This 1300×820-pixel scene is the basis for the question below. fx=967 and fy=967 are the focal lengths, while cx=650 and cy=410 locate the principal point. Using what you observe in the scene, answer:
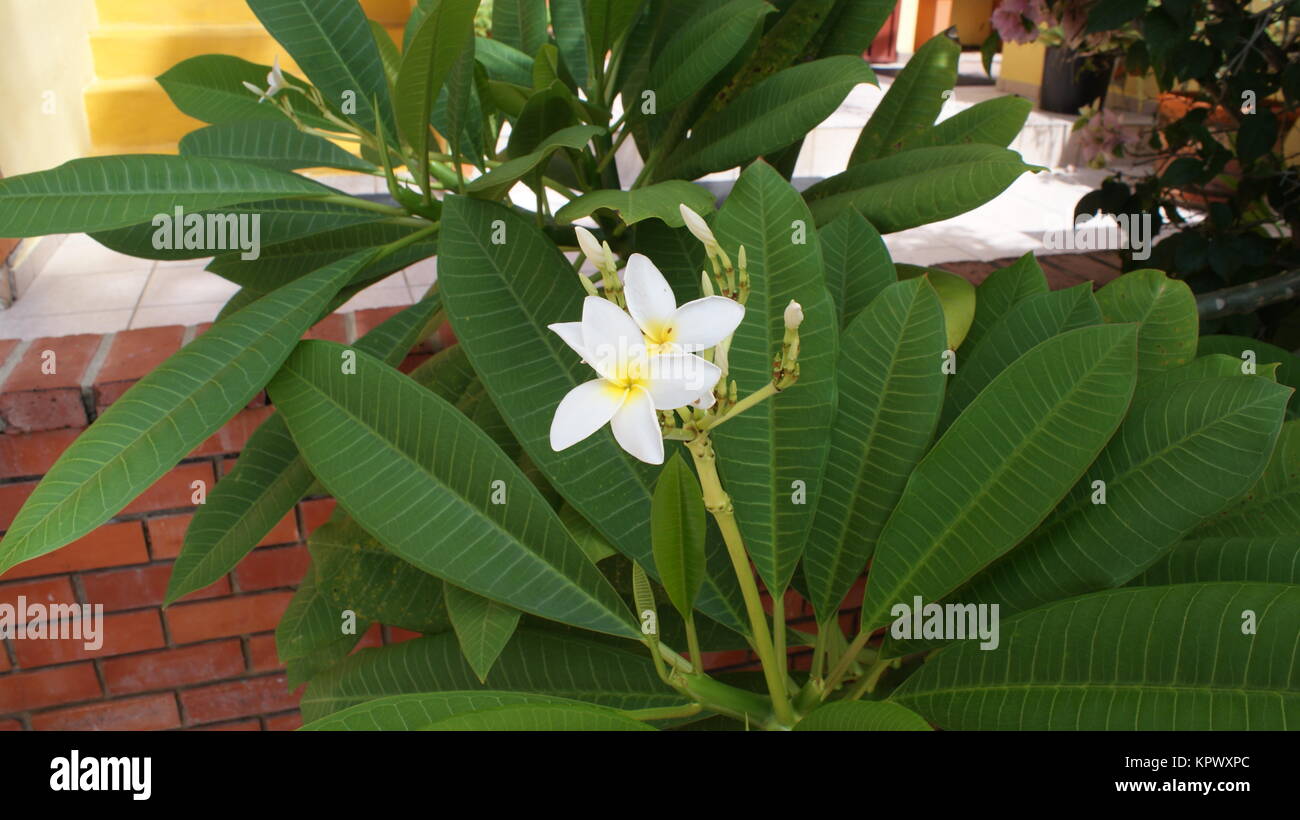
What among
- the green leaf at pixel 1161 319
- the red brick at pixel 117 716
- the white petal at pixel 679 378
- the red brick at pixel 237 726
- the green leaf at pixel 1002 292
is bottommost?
the red brick at pixel 237 726

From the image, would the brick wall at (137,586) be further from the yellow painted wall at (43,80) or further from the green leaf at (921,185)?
the yellow painted wall at (43,80)

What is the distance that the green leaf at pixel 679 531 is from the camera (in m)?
0.55

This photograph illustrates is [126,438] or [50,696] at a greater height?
[126,438]

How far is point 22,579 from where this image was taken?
1260mm

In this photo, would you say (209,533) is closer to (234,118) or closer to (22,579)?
(234,118)

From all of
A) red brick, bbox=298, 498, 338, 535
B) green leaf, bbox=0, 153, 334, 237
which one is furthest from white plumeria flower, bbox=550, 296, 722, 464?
red brick, bbox=298, 498, 338, 535

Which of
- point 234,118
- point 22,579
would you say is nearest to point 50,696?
point 22,579

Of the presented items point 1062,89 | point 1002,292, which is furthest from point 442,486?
point 1062,89

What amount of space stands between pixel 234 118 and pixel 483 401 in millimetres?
423

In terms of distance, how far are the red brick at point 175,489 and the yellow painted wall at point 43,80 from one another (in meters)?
1.95

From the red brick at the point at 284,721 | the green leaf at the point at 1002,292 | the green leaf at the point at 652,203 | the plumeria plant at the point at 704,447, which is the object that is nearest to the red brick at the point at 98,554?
the red brick at the point at 284,721

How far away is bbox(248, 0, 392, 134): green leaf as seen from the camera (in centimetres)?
88

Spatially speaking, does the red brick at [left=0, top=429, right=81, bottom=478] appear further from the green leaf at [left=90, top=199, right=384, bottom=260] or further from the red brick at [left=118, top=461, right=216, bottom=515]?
the green leaf at [left=90, top=199, right=384, bottom=260]
